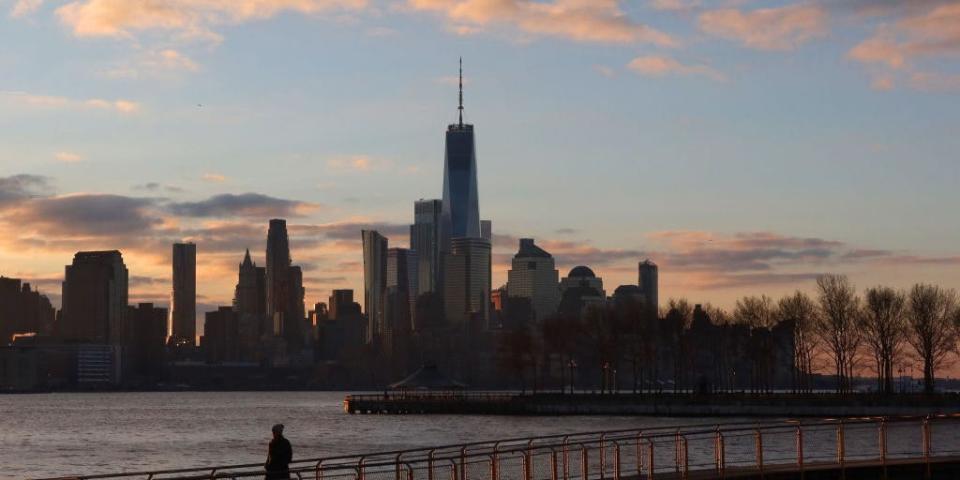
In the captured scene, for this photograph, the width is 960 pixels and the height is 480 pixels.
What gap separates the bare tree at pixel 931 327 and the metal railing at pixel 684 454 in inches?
1040

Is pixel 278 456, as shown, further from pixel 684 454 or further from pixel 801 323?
pixel 801 323

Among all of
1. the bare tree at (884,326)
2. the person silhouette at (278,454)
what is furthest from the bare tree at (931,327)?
the person silhouette at (278,454)

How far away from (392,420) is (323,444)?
2259 inches

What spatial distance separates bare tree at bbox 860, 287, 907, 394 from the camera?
554 ft

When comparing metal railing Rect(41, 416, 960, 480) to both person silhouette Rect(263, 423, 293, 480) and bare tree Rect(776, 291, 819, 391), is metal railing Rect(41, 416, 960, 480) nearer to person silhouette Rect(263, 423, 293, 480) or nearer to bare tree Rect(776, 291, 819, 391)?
person silhouette Rect(263, 423, 293, 480)

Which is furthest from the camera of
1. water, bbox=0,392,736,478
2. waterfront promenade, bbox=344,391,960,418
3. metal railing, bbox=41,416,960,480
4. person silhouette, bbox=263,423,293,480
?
waterfront promenade, bbox=344,391,960,418

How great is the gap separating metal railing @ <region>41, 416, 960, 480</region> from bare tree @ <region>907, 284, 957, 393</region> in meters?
26.4

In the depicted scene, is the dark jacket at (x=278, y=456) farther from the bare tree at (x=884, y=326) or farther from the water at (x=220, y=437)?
the bare tree at (x=884, y=326)

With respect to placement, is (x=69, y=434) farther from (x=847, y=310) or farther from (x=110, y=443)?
(x=847, y=310)

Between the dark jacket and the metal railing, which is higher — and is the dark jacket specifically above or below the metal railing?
above

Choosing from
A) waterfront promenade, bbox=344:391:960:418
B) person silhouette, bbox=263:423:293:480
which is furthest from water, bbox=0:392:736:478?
person silhouette, bbox=263:423:293:480

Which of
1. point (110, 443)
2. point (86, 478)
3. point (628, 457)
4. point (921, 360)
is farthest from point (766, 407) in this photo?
point (86, 478)

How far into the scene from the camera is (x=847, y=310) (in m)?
174

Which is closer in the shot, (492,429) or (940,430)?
(940,430)
